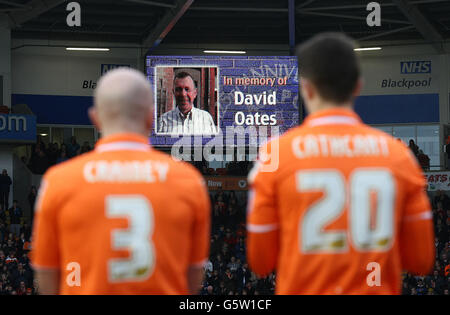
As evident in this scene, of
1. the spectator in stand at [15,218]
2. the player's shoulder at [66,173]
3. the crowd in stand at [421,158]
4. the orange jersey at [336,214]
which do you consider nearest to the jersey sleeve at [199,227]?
the orange jersey at [336,214]

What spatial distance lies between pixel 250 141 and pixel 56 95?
10.6 metres

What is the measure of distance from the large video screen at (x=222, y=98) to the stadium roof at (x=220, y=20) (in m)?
3.93

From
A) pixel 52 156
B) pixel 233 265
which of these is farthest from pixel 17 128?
pixel 233 265

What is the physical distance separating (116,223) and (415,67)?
31.0m

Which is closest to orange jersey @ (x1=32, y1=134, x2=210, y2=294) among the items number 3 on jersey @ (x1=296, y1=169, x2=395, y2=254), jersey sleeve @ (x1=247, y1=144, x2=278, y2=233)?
jersey sleeve @ (x1=247, y1=144, x2=278, y2=233)

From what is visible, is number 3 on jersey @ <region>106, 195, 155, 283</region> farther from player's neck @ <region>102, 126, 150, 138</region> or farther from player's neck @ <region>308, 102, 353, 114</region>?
player's neck @ <region>308, 102, 353, 114</region>

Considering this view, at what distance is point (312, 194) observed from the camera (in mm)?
2971

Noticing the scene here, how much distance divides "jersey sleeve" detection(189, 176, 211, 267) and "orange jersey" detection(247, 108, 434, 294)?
6.6 inches

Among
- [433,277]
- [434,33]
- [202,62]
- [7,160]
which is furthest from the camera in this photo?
[434,33]

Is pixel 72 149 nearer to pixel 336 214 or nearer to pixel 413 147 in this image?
pixel 413 147

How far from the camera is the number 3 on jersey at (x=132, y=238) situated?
2.89 metres

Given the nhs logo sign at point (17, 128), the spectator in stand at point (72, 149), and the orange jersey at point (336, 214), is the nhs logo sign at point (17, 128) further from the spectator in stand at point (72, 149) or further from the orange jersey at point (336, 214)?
the orange jersey at point (336, 214)
